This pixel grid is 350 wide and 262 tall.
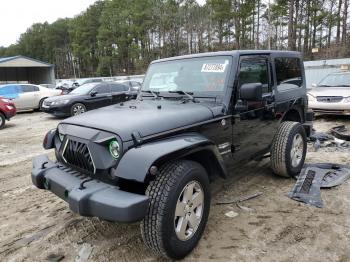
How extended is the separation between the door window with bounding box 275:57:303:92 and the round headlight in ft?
9.40

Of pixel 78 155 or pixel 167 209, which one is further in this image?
pixel 78 155

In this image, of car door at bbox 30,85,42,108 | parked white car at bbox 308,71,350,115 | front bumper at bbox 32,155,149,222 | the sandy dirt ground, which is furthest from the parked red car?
parked white car at bbox 308,71,350,115

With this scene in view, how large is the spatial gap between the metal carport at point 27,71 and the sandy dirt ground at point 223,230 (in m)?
35.7

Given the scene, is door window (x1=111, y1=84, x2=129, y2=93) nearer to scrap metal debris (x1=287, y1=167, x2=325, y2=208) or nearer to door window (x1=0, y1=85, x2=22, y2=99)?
door window (x1=0, y1=85, x2=22, y2=99)

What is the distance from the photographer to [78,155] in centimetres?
318

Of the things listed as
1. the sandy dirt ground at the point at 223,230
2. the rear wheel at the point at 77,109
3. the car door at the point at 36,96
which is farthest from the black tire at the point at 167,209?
the car door at the point at 36,96

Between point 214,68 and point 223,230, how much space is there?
6.19 feet

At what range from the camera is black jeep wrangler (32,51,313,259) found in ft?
9.05

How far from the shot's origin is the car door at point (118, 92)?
1378cm

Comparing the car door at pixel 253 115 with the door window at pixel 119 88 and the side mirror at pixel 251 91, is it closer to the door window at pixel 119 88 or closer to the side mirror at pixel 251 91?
the side mirror at pixel 251 91

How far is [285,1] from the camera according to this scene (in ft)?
125

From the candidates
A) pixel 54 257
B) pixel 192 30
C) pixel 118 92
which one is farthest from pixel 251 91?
pixel 192 30

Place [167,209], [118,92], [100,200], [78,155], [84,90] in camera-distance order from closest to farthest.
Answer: [100,200] → [167,209] → [78,155] → [84,90] → [118,92]

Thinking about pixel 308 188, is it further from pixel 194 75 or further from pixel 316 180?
pixel 194 75
